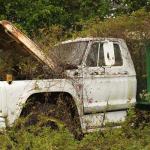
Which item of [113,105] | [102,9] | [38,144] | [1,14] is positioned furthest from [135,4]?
[38,144]

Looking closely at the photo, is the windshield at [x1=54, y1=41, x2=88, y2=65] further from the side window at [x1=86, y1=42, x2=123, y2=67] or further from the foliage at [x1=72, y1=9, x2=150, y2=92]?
the foliage at [x1=72, y1=9, x2=150, y2=92]

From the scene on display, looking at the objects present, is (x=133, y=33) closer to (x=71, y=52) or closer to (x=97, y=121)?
(x=71, y=52)

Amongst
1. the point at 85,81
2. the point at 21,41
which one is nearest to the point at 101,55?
the point at 85,81

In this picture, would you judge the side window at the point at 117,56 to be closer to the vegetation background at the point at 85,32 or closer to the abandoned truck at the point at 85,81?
the abandoned truck at the point at 85,81

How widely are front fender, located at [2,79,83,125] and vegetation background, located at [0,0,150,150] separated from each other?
2.16 ft

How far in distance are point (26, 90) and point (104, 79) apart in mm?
1682

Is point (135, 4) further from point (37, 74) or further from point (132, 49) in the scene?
point (37, 74)

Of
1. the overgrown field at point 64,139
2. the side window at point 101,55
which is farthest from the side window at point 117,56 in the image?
the overgrown field at point 64,139

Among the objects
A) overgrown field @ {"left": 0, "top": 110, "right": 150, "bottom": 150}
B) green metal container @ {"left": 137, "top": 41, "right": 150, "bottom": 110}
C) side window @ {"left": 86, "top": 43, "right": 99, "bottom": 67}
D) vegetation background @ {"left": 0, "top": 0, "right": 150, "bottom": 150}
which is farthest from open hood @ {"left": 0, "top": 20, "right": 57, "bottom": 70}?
green metal container @ {"left": 137, "top": 41, "right": 150, "bottom": 110}

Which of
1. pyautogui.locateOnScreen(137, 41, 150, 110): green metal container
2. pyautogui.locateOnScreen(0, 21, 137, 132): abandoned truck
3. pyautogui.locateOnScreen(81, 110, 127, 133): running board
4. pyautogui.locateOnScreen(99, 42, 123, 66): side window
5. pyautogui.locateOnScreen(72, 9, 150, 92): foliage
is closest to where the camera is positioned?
pyautogui.locateOnScreen(0, 21, 137, 132): abandoned truck

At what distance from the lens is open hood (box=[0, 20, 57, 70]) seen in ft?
29.0

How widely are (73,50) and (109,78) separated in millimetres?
810

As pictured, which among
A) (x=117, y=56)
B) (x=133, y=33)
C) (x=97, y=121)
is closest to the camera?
(x=97, y=121)

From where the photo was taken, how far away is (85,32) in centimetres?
1145
